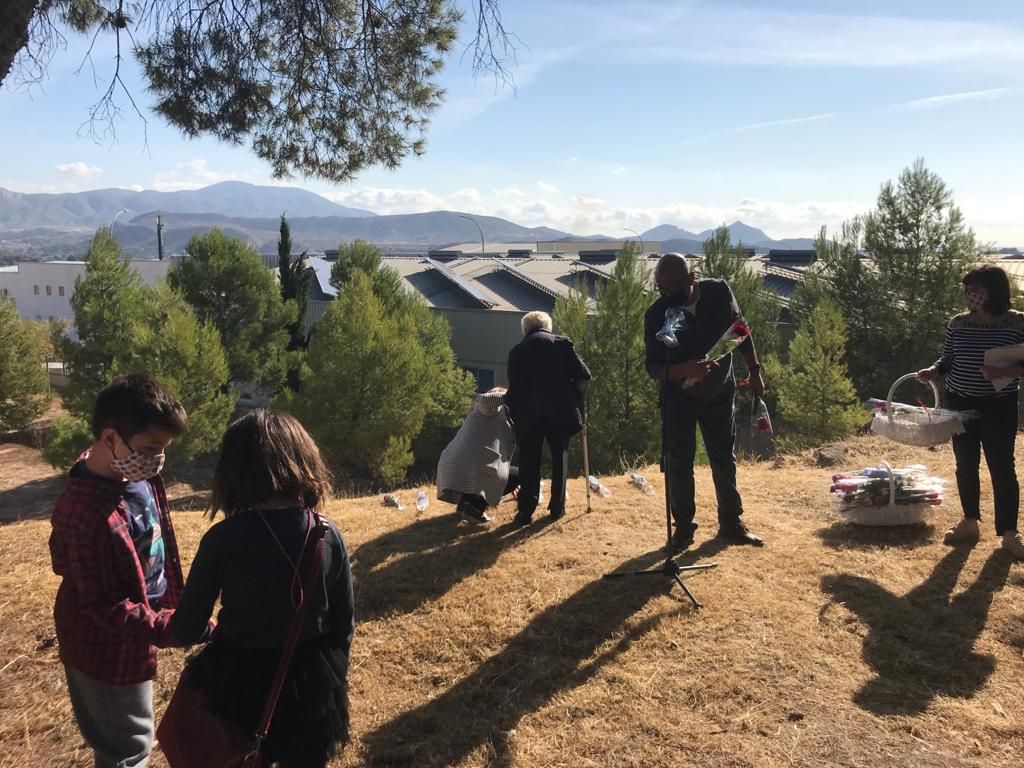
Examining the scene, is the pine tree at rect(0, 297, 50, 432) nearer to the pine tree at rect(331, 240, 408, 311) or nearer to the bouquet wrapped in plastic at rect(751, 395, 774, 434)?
the pine tree at rect(331, 240, 408, 311)

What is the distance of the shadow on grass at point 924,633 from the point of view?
3.05 meters

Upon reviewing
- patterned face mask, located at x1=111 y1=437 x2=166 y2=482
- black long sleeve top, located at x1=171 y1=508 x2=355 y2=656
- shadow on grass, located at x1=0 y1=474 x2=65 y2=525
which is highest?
patterned face mask, located at x1=111 y1=437 x2=166 y2=482

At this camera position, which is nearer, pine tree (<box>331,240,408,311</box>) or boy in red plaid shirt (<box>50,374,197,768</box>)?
boy in red plaid shirt (<box>50,374,197,768</box>)

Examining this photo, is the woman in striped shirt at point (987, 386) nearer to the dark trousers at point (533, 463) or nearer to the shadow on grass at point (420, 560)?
the dark trousers at point (533, 463)

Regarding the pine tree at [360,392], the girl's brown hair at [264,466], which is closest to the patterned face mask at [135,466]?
the girl's brown hair at [264,466]

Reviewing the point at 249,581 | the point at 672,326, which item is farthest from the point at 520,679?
the point at 672,326

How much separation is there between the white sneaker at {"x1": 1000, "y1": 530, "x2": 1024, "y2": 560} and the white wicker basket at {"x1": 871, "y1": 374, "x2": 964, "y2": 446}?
666 millimetres

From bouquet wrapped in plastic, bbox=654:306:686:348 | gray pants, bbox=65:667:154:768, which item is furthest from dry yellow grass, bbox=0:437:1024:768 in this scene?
bouquet wrapped in plastic, bbox=654:306:686:348

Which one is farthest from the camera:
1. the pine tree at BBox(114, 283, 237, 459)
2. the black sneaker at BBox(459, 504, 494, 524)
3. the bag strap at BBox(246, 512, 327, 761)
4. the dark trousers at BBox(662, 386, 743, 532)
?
the pine tree at BBox(114, 283, 237, 459)

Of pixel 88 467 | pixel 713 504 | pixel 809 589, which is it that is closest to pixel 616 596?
pixel 809 589

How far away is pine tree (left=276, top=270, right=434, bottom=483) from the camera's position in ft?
64.6

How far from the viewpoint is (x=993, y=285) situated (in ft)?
13.3

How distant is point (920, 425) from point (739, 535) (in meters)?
1.28

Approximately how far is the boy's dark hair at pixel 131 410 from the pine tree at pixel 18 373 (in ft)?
82.4
